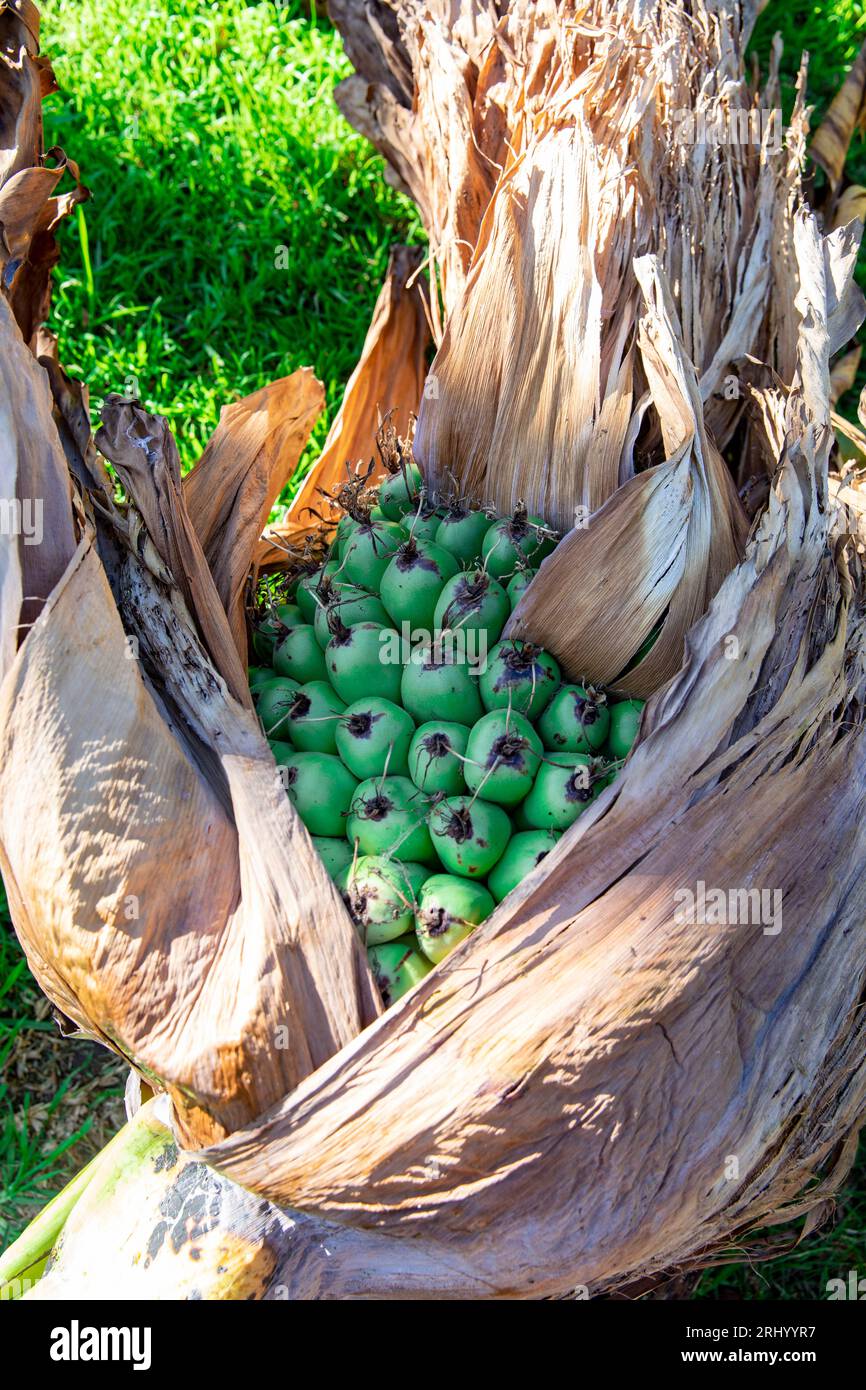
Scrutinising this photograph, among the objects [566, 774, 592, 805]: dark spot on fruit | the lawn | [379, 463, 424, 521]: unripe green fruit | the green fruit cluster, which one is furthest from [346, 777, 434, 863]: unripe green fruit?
the lawn

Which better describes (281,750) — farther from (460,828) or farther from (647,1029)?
(647,1029)

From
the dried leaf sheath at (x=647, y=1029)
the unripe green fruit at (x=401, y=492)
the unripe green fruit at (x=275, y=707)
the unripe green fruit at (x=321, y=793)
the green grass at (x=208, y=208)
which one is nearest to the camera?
the dried leaf sheath at (x=647, y=1029)

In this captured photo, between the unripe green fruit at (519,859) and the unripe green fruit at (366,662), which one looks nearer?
the unripe green fruit at (519,859)

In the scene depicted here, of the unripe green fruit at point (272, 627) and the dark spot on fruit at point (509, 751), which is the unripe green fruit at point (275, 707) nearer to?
the unripe green fruit at point (272, 627)

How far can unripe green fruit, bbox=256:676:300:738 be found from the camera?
1820mm

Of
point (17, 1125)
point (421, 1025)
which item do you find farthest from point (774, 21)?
point (17, 1125)

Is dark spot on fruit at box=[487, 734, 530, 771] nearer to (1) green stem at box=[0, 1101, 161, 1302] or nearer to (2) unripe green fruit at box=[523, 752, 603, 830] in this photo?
(2) unripe green fruit at box=[523, 752, 603, 830]

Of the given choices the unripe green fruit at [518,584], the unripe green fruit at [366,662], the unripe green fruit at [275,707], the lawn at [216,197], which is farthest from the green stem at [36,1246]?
the lawn at [216,197]

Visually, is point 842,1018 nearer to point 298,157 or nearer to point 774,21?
point 298,157

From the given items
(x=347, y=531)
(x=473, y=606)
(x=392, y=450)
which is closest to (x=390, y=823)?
(x=473, y=606)

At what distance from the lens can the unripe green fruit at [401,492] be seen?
Result: 208 centimetres

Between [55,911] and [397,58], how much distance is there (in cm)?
239

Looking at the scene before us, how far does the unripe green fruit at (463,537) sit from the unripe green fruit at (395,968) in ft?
2.18

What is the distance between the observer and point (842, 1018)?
167 centimetres
